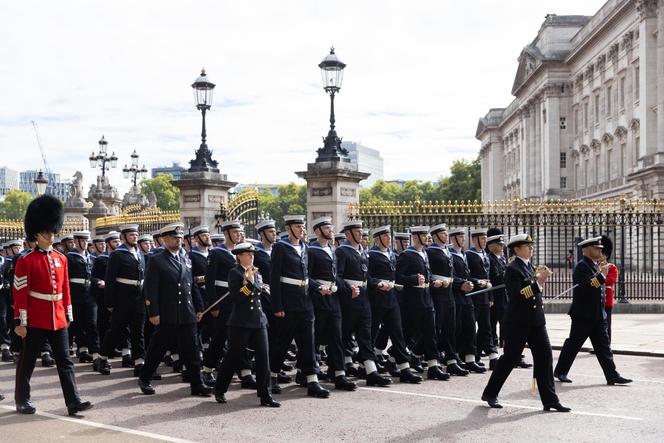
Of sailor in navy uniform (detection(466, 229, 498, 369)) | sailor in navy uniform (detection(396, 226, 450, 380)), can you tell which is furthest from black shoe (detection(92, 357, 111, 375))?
sailor in navy uniform (detection(466, 229, 498, 369))

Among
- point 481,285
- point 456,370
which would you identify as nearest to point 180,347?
point 456,370

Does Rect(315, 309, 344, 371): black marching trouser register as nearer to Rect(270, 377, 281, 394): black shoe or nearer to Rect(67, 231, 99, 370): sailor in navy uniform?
Rect(270, 377, 281, 394): black shoe

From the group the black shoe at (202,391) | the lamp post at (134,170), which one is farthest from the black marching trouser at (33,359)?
the lamp post at (134,170)

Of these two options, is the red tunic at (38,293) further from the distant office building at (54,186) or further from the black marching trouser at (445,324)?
the distant office building at (54,186)

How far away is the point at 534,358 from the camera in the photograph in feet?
31.4

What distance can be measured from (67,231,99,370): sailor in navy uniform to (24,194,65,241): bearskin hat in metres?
4.10

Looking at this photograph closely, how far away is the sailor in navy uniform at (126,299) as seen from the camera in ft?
41.1

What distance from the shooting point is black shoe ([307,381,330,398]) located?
10320 millimetres

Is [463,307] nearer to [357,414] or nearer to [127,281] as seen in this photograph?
[357,414]

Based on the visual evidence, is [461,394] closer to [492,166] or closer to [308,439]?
[308,439]

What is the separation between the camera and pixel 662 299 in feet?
72.6

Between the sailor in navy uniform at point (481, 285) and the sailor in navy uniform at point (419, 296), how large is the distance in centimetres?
120

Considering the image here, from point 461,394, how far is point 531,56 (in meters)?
68.4

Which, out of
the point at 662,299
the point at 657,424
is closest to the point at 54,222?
the point at 657,424
